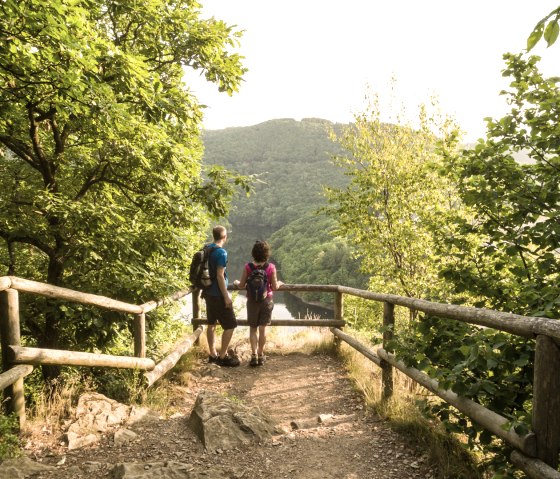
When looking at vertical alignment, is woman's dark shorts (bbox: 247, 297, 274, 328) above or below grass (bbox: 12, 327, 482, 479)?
above

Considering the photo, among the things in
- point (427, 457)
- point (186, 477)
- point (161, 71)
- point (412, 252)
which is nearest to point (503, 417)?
point (427, 457)

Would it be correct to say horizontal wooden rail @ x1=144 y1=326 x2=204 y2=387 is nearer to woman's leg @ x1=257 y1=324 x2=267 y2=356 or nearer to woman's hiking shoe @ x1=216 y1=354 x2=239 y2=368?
woman's hiking shoe @ x1=216 y1=354 x2=239 y2=368

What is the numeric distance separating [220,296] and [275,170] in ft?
463

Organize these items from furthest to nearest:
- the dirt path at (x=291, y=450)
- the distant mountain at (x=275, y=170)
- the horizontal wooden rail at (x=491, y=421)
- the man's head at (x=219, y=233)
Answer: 1. the distant mountain at (x=275, y=170)
2. the man's head at (x=219, y=233)
3. the dirt path at (x=291, y=450)
4. the horizontal wooden rail at (x=491, y=421)

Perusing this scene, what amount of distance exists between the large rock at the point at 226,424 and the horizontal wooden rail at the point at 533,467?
2349mm

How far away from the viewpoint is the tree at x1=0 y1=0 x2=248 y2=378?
4.33 m

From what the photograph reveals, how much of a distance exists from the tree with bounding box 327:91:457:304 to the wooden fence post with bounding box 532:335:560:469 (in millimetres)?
10803

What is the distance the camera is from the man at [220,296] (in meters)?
6.13

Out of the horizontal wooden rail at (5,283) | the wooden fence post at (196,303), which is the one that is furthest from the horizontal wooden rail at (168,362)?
the horizontal wooden rail at (5,283)

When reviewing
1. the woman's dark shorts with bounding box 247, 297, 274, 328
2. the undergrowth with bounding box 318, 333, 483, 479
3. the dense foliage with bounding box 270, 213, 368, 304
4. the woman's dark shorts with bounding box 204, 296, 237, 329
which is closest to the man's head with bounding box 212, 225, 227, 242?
the woman's dark shorts with bounding box 204, 296, 237, 329

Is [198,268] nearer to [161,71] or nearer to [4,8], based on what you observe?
[161,71]

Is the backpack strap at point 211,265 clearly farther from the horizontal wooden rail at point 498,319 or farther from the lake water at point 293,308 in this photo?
the lake water at point 293,308

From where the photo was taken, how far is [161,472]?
9.77 feet

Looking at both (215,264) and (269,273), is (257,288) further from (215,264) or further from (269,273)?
(215,264)
